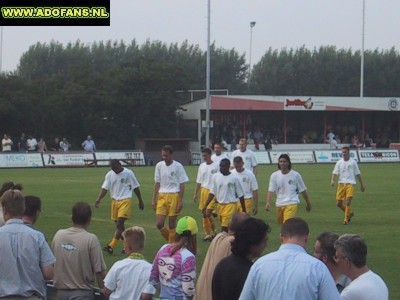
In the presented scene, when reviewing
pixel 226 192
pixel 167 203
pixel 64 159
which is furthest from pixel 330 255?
pixel 64 159

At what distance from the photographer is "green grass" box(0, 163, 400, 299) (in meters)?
20.0

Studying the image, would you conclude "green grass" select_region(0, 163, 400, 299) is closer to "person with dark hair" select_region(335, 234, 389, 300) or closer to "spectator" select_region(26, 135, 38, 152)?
"person with dark hair" select_region(335, 234, 389, 300)

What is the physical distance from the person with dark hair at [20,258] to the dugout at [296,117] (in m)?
65.7

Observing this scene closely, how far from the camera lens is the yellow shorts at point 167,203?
70.4 feet

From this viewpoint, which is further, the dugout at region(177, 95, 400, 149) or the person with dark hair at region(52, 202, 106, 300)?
the dugout at region(177, 95, 400, 149)

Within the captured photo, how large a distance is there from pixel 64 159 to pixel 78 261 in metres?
49.1

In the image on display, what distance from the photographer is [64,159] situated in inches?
2303

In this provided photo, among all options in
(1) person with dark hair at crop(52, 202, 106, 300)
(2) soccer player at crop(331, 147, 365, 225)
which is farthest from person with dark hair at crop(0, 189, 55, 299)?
(2) soccer player at crop(331, 147, 365, 225)

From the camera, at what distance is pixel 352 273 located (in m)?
7.10

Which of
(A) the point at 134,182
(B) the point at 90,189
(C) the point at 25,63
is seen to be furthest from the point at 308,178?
(C) the point at 25,63

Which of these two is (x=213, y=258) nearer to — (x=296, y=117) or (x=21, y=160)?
(x=21, y=160)

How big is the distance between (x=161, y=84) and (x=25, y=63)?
171 ft

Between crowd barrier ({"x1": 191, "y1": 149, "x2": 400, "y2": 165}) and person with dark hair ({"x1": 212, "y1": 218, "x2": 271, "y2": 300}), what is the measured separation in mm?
53963

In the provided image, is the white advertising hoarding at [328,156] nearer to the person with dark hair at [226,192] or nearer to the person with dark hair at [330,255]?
the person with dark hair at [226,192]
